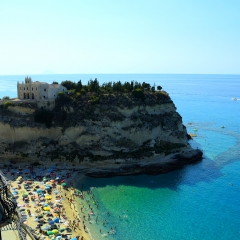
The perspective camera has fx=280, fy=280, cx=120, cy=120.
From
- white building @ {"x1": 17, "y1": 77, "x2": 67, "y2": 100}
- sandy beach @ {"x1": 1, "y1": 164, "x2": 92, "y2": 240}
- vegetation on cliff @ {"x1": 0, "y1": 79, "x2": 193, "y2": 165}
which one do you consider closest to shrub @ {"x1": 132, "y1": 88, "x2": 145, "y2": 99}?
vegetation on cliff @ {"x1": 0, "y1": 79, "x2": 193, "y2": 165}

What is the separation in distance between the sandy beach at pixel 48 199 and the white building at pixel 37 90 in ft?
47.9

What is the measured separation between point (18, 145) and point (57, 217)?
21.9 metres

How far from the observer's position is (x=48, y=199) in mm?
38188

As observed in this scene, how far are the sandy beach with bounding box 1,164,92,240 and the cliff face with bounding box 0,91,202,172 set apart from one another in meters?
3.39

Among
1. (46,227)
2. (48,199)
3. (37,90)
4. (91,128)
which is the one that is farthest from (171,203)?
(37,90)

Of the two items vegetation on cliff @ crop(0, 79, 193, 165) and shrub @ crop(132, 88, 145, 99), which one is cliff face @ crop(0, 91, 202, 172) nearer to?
vegetation on cliff @ crop(0, 79, 193, 165)

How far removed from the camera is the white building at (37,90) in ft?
183

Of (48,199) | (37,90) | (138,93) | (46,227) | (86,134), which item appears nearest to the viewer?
(46,227)

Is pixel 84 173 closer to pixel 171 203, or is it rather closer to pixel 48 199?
pixel 48 199

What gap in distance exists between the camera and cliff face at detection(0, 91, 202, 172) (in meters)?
50.8

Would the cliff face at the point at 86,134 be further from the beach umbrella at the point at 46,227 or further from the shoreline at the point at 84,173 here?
the beach umbrella at the point at 46,227

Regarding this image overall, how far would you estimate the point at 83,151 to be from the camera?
51125 millimetres

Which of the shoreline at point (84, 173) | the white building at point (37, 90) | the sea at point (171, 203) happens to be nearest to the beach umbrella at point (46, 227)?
the shoreline at point (84, 173)

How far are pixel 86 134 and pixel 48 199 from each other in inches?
639
